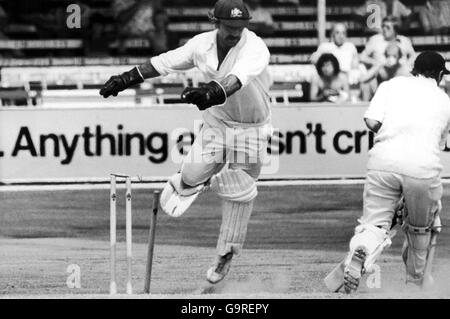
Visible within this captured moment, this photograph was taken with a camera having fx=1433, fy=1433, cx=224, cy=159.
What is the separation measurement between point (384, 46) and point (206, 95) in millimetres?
10938

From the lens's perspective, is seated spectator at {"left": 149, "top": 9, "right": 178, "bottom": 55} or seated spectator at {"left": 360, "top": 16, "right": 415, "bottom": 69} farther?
seated spectator at {"left": 149, "top": 9, "right": 178, "bottom": 55}

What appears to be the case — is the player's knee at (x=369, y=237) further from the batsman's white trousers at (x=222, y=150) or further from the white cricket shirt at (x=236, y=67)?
the white cricket shirt at (x=236, y=67)

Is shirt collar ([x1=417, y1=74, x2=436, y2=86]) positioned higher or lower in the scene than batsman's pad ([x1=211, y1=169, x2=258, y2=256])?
higher

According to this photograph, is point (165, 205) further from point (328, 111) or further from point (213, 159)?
point (328, 111)

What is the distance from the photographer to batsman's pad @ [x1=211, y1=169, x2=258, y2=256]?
10328mm

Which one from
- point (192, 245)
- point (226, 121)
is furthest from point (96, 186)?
point (226, 121)

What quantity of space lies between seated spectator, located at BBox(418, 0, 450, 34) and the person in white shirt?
11795mm

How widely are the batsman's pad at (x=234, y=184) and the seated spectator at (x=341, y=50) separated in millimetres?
9120

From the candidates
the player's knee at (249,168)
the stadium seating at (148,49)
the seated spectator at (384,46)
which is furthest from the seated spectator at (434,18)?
the player's knee at (249,168)

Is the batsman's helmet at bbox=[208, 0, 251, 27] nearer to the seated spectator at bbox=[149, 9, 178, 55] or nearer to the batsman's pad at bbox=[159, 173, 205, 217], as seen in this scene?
the batsman's pad at bbox=[159, 173, 205, 217]

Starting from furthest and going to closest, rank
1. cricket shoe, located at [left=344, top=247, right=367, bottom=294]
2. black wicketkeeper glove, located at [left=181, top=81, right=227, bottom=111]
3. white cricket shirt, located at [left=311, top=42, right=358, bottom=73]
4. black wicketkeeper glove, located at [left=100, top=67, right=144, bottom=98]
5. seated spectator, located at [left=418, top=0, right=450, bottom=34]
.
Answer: seated spectator, located at [left=418, top=0, right=450, bottom=34], white cricket shirt, located at [left=311, top=42, right=358, bottom=73], black wicketkeeper glove, located at [left=100, top=67, right=144, bottom=98], cricket shoe, located at [left=344, top=247, right=367, bottom=294], black wicketkeeper glove, located at [left=181, top=81, right=227, bottom=111]

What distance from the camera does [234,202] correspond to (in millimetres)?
10406

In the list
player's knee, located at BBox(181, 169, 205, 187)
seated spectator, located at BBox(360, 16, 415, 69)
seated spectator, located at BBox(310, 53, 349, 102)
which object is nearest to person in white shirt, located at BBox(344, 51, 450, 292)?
player's knee, located at BBox(181, 169, 205, 187)

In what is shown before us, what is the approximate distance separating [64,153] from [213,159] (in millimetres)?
7132
